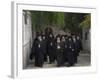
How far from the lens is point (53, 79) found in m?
2.07

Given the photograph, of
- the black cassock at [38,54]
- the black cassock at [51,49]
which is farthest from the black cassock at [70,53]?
the black cassock at [38,54]

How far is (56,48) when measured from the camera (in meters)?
2.10

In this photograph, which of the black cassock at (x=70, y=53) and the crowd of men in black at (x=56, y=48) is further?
the black cassock at (x=70, y=53)

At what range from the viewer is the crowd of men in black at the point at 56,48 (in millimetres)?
2030

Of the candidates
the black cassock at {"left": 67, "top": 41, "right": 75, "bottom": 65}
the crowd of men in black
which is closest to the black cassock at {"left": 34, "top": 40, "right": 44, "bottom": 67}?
the crowd of men in black

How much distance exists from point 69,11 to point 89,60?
0.47m

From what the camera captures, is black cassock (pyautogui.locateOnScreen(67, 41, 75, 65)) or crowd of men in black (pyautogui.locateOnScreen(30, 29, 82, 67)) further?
black cassock (pyautogui.locateOnScreen(67, 41, 75, 65))

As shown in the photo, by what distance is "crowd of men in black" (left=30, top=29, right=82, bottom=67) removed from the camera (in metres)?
2.03

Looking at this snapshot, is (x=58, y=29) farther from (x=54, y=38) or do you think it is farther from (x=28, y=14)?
(x=28, y=14)

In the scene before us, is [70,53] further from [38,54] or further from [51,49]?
[38,54]

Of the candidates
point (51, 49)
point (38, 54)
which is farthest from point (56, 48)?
point (38, 54)

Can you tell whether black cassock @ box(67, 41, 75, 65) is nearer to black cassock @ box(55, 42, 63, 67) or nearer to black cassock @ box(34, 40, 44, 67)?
black cassock @ box(55, 42, 63, 67)

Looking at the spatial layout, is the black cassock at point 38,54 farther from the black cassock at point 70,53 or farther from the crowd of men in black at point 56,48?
the black cassock at point 70,53
